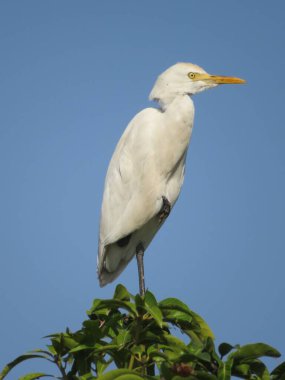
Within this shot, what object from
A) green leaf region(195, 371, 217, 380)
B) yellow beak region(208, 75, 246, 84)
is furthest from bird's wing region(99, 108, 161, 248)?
green leaf region(195, 371, 217, 380)

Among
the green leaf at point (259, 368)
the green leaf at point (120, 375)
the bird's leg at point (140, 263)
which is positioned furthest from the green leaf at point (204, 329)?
the bird's leg at point (140, 263)

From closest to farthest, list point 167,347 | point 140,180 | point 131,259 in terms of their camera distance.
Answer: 1. point 167,347
2. point 140,180
3. point 131,259

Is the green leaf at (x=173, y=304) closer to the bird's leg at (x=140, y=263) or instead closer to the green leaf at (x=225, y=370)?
Result: the green leaf at (x=225, y=370)

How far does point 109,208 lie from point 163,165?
0.66m

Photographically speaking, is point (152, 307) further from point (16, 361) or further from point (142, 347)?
point (16, 361)

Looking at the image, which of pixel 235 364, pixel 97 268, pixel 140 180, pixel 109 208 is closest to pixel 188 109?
pixel 140 180

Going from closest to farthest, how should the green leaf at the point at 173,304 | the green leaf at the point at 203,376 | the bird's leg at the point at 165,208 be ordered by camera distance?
1. the green leaf at the point at 203,376
2. the green leaf at the point at 173,304
3. the bird's leg at the point at 165,208

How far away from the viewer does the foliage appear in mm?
2896

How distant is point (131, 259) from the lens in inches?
254

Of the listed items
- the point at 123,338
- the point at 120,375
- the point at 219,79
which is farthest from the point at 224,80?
the point at 120,375

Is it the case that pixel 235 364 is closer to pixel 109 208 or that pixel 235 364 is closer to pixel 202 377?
pixel 202 377

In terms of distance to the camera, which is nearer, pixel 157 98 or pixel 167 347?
pixel 167 347

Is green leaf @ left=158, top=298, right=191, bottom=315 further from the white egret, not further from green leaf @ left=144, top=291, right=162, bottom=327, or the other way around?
the white egret

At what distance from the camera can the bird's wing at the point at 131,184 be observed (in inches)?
235
